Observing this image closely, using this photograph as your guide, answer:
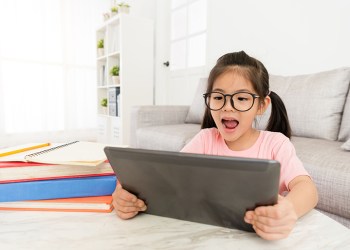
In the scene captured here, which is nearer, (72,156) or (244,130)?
(72,156)

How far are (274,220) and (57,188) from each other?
0.39m

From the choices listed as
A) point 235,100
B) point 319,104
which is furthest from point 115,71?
point 235,100

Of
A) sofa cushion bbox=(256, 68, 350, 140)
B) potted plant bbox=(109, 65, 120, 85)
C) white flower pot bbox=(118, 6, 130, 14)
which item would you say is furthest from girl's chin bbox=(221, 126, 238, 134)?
white flower pot bbox=(118, 6, 130, 14)

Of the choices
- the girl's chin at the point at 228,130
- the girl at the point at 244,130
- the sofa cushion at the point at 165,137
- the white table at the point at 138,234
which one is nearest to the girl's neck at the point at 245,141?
the girl at the point at 244,130

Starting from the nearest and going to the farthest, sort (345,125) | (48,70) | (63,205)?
1. (63,205)
2. (345,125)
3. (48,70)

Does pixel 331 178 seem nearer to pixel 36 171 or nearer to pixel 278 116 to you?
pixel 278 116

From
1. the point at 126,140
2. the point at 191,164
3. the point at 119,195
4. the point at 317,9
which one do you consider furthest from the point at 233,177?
the point at 126,140

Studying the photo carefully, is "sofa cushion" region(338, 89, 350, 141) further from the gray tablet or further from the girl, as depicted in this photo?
the gray tablet

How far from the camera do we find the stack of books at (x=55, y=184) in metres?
0.50

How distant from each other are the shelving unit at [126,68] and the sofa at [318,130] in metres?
1.07

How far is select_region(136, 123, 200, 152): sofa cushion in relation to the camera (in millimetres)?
1538

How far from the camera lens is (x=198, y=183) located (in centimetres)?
38

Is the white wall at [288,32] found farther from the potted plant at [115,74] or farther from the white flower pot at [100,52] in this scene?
the white flower pot at [100,52]

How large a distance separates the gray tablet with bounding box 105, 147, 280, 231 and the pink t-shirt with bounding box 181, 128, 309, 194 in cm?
28
